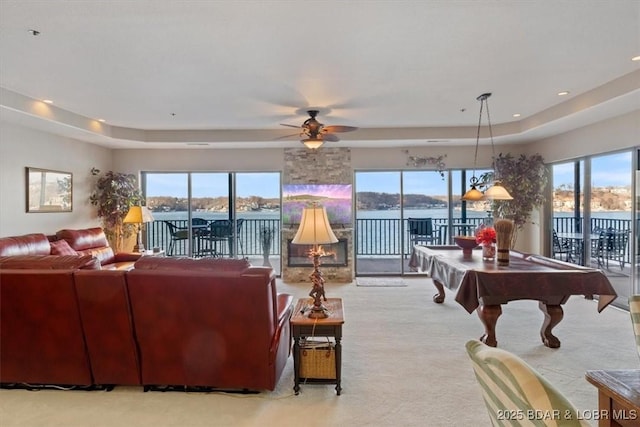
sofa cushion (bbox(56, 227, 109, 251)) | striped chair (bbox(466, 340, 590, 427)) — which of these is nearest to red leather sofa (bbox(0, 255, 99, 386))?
striped chair (bbox(466, 340, 590, 427))

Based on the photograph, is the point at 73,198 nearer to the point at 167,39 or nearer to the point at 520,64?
the point at 167,39

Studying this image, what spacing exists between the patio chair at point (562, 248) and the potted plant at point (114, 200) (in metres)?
7.61

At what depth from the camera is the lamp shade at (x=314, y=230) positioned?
8.68 ft

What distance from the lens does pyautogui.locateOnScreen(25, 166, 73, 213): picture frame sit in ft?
16.6

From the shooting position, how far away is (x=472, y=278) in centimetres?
323

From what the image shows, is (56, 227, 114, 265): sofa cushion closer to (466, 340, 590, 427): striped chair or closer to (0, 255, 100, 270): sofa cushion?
(0, 255, 100, 270): sofa cushion

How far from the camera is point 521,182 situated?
6.07 meters

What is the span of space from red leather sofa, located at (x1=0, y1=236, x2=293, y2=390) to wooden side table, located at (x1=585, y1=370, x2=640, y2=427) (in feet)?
5.90

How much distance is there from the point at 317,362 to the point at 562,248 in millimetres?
5339

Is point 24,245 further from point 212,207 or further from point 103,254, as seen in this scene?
point 212,207

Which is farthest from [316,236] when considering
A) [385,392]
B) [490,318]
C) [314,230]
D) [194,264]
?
[490,318]

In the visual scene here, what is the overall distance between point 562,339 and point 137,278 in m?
4.07

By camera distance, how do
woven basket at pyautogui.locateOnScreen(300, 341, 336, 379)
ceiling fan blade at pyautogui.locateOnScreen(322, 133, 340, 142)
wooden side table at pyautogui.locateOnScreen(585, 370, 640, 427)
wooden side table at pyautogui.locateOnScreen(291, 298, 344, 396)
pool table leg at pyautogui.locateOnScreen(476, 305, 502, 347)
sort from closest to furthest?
wooden side table at pyautogui.locateOnScreen(585, 370, 640, 427) → wooden side table at pyautogui.locateOnScreen(291, 298, 344, 396) → woven basket at pyautogui.locateOnScreen(300, 341, 336, 379) → pool table leg at pyautogui.locateOnScreen(476, 305, 502, 347) → ceiling fan blade at pyautogui.locateOnScreen(322, 133, 340, 142)

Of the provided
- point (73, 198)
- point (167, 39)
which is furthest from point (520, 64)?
point (73, 198)
